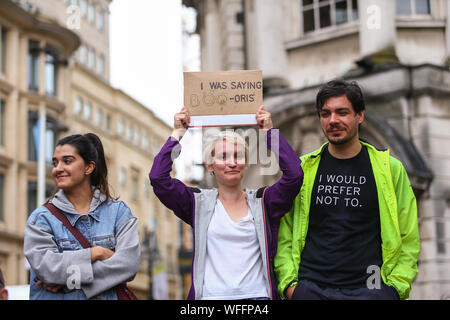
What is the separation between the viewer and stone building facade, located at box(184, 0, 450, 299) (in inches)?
562

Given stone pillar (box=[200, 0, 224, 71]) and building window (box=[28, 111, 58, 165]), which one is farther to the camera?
building window (box=[28, 111, 58, 165])

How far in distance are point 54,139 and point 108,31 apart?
17.8m

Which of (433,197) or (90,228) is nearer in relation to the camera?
(90,228)

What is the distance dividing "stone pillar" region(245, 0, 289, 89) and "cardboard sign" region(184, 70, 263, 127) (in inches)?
450

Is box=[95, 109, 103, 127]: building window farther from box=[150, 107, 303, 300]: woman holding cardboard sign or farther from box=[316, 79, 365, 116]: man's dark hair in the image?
box=[316, 79, 365, 116]: man's dark hair

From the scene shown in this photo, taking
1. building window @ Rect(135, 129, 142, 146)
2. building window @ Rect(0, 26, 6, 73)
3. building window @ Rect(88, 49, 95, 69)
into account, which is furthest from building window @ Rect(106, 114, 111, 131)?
building window @ Rect(0, 26, 6, 73)

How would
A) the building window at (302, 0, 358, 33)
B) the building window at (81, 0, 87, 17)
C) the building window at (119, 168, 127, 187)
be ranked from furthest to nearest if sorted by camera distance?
the building window at (119, 168, 127, 187) < the building window at (81, 0, 87, 17) < the building window at (302, 0, 358, 33)

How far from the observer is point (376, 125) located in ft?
47.6

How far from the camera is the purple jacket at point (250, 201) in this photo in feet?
17.4

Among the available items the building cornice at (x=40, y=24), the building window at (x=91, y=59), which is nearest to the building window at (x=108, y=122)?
the building window at (x=91, y=59)

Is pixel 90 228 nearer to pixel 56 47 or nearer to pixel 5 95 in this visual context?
pixel 5 95

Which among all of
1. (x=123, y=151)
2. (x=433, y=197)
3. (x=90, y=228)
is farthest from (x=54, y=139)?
(x=90, y=228)

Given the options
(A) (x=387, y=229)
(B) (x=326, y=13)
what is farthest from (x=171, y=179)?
(B) (x=326, y=13)

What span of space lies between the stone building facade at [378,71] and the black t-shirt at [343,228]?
8.79 metres
